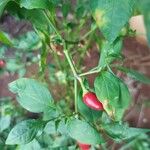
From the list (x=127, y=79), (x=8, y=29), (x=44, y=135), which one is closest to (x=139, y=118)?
(x=127, y=79)

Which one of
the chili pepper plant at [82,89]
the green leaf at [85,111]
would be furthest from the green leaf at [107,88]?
the green leaf at [85,111]

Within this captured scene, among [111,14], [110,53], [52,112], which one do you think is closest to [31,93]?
[52,112]

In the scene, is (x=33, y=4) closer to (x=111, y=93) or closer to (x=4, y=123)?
(x=111, y=93)

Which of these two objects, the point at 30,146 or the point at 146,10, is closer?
the point at 146,10

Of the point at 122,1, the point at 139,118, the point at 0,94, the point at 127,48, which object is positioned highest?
the point at 122,1

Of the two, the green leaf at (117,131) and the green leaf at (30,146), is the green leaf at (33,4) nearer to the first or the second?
the green leaf at (117,131)

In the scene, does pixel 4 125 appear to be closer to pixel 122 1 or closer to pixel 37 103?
pixel 37 103

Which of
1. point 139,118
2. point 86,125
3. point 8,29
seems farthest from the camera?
point 8,29
